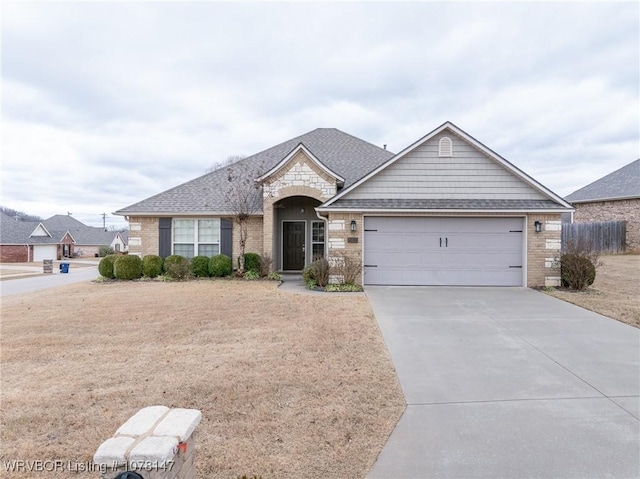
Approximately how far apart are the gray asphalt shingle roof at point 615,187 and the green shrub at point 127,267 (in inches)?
1132

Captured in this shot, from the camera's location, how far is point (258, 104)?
20.4 metres

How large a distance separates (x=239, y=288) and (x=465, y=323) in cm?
707

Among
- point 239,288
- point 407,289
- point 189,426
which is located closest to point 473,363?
point 189,426

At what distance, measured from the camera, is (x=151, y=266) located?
46.6ft

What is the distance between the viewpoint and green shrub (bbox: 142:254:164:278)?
1422 centimetres

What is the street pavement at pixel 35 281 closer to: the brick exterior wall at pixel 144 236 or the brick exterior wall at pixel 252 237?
the brick exterior wall at pixel 144 236

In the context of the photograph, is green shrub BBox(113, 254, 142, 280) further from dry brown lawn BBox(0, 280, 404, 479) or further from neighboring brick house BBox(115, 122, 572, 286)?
neighboring brick house BBox(115, 122, 572, 286)

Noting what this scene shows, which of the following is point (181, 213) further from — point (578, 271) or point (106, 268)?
point (578, 271)

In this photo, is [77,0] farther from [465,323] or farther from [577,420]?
[577,420]

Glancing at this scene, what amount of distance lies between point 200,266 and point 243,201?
3096mm

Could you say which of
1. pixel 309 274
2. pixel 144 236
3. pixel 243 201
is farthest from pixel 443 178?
pixel 144 236

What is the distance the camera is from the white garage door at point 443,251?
1171 cm

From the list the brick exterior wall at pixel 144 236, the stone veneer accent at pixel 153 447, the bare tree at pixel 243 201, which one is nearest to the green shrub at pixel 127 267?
the brick exterior wall at pixel 144 236

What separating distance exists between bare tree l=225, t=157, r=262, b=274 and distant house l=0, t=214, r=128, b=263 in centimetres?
4346
